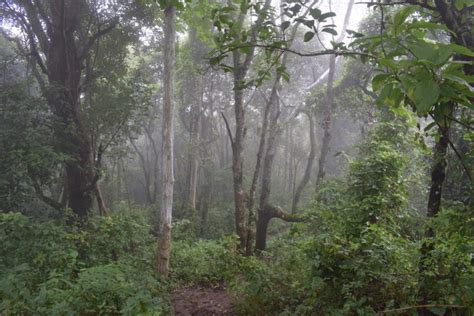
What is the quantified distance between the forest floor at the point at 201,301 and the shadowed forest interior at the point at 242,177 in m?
0.04

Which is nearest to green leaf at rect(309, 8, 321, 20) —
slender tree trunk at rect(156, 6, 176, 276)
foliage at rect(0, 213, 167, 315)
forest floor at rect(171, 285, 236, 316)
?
foliage at rect(0, 213, 167, 315)

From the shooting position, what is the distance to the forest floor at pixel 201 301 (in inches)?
228

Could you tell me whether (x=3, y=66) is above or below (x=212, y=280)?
above

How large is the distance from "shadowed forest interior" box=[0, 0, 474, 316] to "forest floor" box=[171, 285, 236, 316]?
0.04 m

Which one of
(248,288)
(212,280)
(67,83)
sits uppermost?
(67,83)

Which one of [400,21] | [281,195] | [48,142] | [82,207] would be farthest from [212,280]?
[281,195]

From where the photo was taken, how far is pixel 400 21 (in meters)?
1.04

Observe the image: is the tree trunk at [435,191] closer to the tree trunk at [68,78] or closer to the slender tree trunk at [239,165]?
the slender tree trunk at [239,165]

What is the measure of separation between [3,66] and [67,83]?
156 cm

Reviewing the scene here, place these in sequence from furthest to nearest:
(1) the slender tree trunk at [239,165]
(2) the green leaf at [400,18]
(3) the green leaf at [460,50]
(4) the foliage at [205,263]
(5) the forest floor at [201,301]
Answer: (1) the slender tree trunk at [239,165]
(4) the foliage at [205,263]
(5) the forest floor at [201,301]
(2) the green leaf at [400,18]
(3) the green leaf at [460,50]

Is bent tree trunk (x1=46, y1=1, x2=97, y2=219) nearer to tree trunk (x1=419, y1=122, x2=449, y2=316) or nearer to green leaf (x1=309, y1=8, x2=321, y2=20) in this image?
tree trunk (x1=419, y1=122, x2=449, y2=316)

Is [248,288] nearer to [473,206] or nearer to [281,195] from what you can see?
[473,206]

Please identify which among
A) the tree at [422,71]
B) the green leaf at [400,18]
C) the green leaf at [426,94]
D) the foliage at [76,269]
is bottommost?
the foliage at [76,269]

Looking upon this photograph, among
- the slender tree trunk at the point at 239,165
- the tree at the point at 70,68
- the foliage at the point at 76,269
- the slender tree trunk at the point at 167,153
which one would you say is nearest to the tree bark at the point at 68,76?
the tree at the point at 70,68
